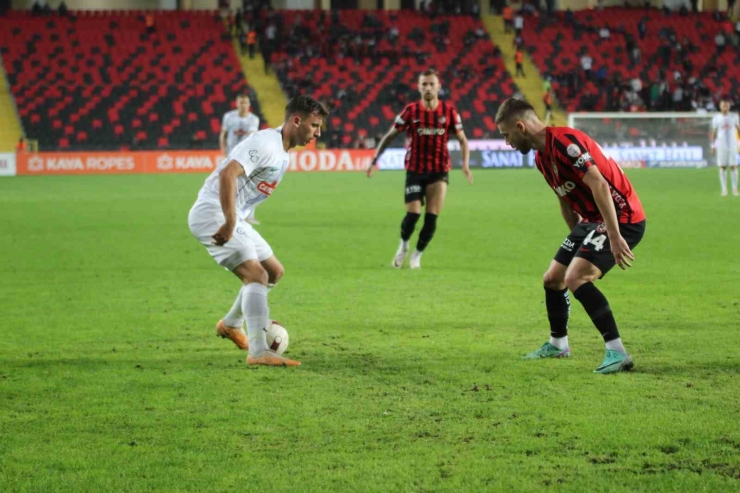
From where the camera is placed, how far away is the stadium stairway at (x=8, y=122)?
1519 inches

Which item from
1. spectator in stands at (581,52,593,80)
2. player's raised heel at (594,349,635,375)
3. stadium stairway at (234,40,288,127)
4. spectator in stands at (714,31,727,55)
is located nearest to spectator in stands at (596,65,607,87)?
spectator in stands at (581,52,593,80)

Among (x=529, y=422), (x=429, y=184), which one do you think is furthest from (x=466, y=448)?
(x=429, y=184)

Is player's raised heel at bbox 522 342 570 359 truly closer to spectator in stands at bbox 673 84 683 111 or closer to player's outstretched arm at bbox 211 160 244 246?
player's outstretched arm at bbox 211 160 244 246

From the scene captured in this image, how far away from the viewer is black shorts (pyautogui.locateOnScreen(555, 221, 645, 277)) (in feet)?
19.8

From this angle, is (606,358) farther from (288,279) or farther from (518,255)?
(518,255)

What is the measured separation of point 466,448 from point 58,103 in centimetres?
3876

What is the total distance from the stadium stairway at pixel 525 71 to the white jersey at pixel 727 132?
705 inches

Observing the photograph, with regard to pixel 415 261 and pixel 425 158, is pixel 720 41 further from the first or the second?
pixel 415 261

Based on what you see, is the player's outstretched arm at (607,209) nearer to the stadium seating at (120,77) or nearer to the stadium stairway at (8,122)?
the stadium seating at (120,77)

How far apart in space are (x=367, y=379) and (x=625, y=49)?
44816 millimetres

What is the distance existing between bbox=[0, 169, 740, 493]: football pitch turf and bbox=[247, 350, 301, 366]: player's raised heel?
11 centimetres

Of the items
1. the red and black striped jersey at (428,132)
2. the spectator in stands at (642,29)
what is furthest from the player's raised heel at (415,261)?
the spectator in stands at (642,29)

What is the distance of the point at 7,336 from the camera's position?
7.51 metres

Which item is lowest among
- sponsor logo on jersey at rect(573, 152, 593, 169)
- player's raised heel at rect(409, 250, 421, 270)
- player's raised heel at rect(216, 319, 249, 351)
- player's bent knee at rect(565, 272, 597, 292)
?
player's raised heel at rect(409, 250, 421, 270)
